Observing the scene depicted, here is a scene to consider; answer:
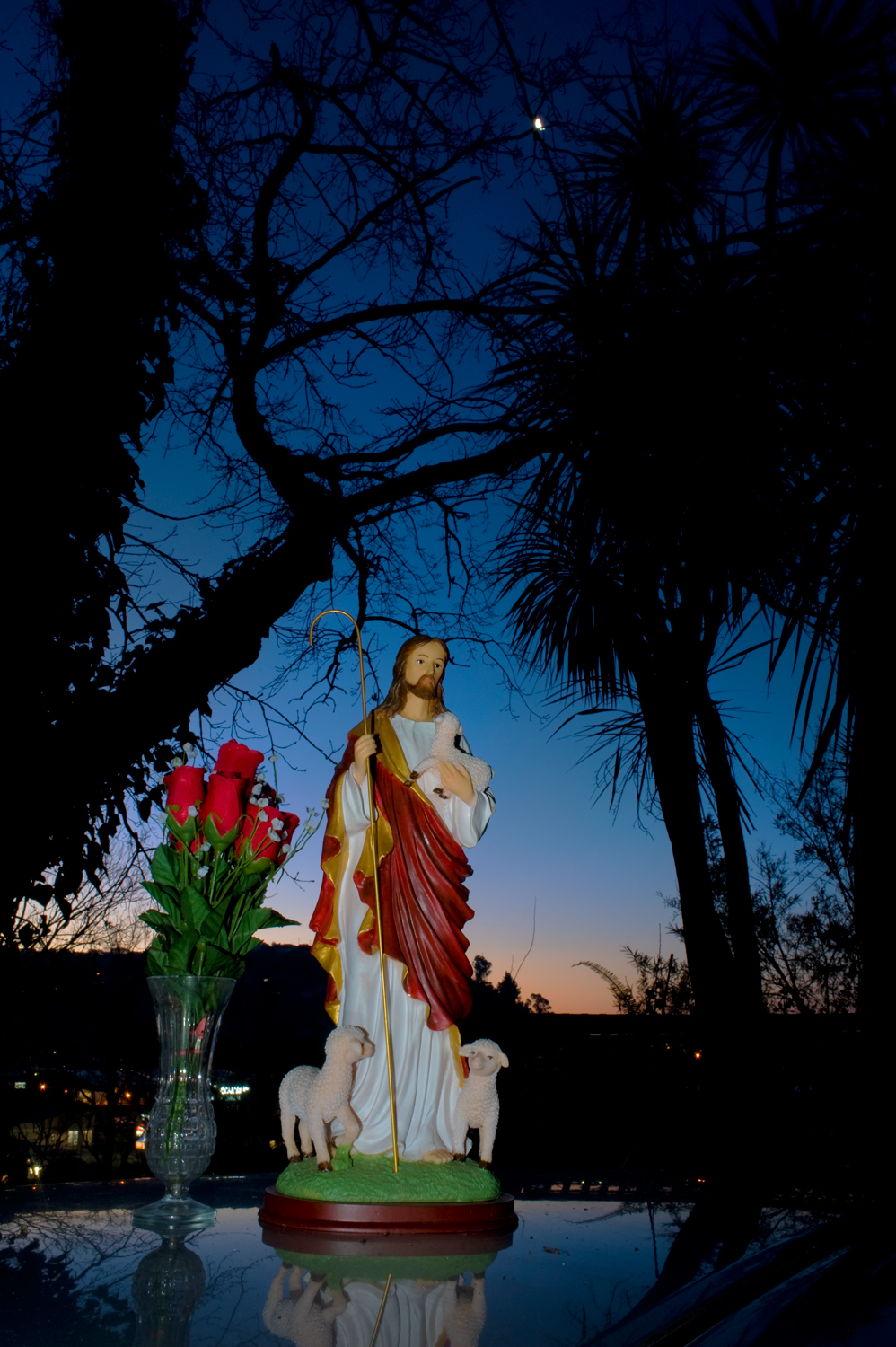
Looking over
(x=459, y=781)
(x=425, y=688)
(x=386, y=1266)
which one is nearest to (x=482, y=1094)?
(x=386, y=1266)

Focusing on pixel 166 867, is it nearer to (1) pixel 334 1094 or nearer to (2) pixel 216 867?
(2) pixel 216 867

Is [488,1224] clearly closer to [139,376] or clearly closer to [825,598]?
[825,598]

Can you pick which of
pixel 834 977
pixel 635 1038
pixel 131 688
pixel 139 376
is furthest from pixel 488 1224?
pixel 834 977

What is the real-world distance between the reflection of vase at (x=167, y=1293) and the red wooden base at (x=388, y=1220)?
0.29m

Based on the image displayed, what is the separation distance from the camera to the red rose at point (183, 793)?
2.57 meters

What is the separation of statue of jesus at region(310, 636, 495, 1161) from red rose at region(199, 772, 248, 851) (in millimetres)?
470

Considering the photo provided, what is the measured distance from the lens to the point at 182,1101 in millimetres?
2395

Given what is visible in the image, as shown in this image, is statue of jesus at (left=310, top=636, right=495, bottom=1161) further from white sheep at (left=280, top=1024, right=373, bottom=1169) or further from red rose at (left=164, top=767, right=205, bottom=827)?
red rose at (left=164, top=767, right=205, bottom=827)

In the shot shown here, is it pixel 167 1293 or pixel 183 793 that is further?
pixel 183 793

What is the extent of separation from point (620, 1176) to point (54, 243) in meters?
4.45

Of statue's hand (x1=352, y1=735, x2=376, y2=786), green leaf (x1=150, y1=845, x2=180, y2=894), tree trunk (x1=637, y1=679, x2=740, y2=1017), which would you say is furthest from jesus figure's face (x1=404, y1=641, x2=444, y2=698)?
tree trunk (x1=637, y1=679, x2=740, y2=1017)

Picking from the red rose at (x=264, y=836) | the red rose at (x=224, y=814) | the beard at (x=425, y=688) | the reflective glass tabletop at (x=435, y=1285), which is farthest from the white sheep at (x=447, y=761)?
the reflective glass tabletop at (x=435, y=1285)

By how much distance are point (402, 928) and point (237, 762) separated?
0.75 meters

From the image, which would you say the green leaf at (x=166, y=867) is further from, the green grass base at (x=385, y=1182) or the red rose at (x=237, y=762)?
the green grass base at (x=385, y=1182)
